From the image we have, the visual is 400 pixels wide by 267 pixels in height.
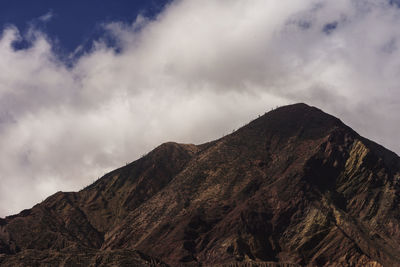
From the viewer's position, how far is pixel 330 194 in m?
189

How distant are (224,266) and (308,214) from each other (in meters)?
33.9

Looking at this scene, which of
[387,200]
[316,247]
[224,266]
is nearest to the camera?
[224,266]

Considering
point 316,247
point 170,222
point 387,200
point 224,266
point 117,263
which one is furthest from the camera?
point 170,222

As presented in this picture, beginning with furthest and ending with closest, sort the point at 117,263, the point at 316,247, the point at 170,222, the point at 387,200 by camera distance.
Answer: the point at 170,222
the point at 387,200
the point at 316,247
the point at 117,263

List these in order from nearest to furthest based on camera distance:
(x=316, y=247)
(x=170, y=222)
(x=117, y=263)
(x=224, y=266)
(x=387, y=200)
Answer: (x=117, y=263)
(x=224, y=266)
(x=316, y=247)
(x=387, y=200)
(x=170, y=222)

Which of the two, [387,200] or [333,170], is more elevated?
[333,170]

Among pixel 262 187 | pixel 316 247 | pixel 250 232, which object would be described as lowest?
pixel 316 247

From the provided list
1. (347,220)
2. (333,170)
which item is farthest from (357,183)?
(347,220)

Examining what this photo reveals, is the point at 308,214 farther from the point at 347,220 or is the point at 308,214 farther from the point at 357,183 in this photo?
the point at 357,183

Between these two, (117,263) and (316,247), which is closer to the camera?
(117,263)

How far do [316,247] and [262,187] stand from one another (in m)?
36.6

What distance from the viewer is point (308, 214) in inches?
7013

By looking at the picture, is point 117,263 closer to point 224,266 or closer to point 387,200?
point 224,266

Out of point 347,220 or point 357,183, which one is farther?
point 357,183
